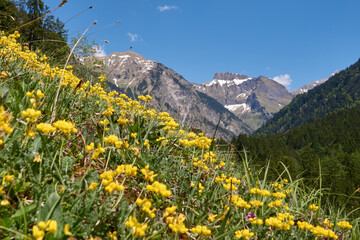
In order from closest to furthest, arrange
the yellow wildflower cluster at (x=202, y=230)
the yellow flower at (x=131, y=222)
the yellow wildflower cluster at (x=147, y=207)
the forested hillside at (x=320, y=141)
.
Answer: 1. the yellow flower at (x=131, y=222)
2. the yellow wildflower cluster at (x=147, y=207)
3. the yellow wildflower cluster at (x=202, y=230)
4. the forested hillside at (x=320, y=141)

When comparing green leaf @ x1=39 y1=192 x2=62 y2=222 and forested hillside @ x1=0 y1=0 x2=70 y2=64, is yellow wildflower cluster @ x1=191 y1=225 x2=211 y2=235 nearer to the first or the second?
green leaf @ x1=39 y1=192 x2=62 y2=222

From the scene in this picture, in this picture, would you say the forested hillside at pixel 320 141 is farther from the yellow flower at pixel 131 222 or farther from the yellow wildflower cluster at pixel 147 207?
the yellow flower at pixel 131 222

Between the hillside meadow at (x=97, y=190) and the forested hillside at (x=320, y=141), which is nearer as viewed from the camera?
the hillside meadow at (x=97, y=190)

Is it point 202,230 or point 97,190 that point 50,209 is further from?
point 202,230

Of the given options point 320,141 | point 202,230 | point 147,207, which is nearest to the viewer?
point 147,207

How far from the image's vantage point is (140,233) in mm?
1296

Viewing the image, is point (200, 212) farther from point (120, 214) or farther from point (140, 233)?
point (140, 233)

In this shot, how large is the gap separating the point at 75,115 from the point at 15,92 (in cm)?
93

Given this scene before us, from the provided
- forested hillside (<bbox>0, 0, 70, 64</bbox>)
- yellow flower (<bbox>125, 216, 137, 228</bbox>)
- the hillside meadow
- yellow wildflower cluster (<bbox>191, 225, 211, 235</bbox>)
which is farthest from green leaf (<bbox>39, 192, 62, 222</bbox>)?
forested hillside (<bbox>0, 0, 70, 64</bbox>)

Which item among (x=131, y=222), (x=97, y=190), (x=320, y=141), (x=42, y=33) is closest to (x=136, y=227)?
(x=131, y=222)

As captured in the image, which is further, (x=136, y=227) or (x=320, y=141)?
(x=320, y=141)

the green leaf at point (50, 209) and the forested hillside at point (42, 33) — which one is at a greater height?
the forested hillside at point (42, 33)

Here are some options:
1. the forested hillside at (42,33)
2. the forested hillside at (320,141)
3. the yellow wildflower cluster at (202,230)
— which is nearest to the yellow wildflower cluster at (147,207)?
the yellow wildflower cluster at (202,230)

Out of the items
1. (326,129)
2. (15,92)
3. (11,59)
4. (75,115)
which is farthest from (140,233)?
(326,129)
